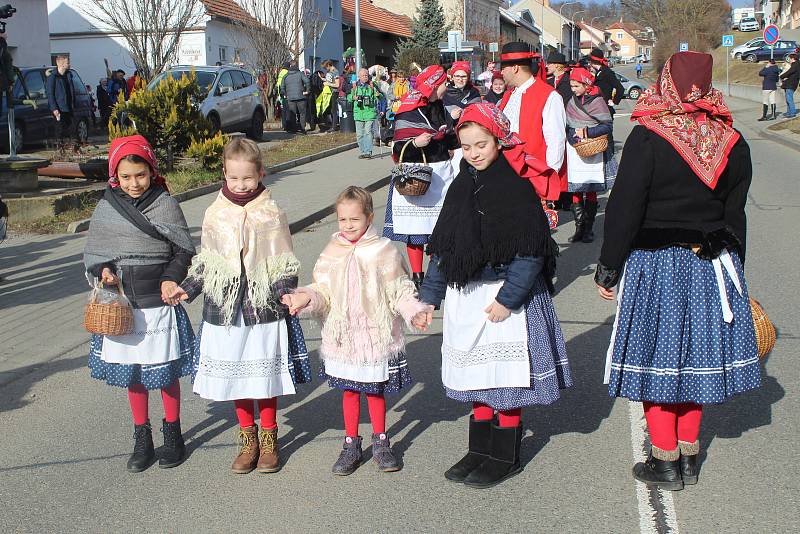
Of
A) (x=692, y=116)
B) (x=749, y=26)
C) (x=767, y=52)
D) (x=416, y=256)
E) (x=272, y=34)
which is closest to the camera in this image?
(x=692, y=116)

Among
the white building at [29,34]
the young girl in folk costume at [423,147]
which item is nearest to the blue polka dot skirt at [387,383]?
the young girl in folk costume at [423,147]

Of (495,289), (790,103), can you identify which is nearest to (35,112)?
(495,289)

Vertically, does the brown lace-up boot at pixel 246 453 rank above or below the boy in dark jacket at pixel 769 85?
below

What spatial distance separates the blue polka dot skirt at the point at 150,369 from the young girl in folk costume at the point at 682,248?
2.05 metres

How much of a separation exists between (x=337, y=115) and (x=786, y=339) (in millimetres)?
21796

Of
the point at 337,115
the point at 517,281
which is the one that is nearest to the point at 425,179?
the point at 517,281

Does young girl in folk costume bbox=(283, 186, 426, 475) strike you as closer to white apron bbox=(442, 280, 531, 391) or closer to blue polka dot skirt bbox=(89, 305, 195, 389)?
white apron bbox=(442, 280, 531, 391)

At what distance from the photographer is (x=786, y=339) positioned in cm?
638

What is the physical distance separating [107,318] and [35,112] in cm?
1604

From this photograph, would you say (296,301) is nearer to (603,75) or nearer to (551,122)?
(551,122)

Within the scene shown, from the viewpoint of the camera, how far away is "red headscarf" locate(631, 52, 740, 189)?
381 centimetres

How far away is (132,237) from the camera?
14.7 feet

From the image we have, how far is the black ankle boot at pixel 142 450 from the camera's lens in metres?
4.58

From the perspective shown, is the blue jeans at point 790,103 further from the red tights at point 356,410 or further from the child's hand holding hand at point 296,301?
the child's hand holding hand at point 296,301
